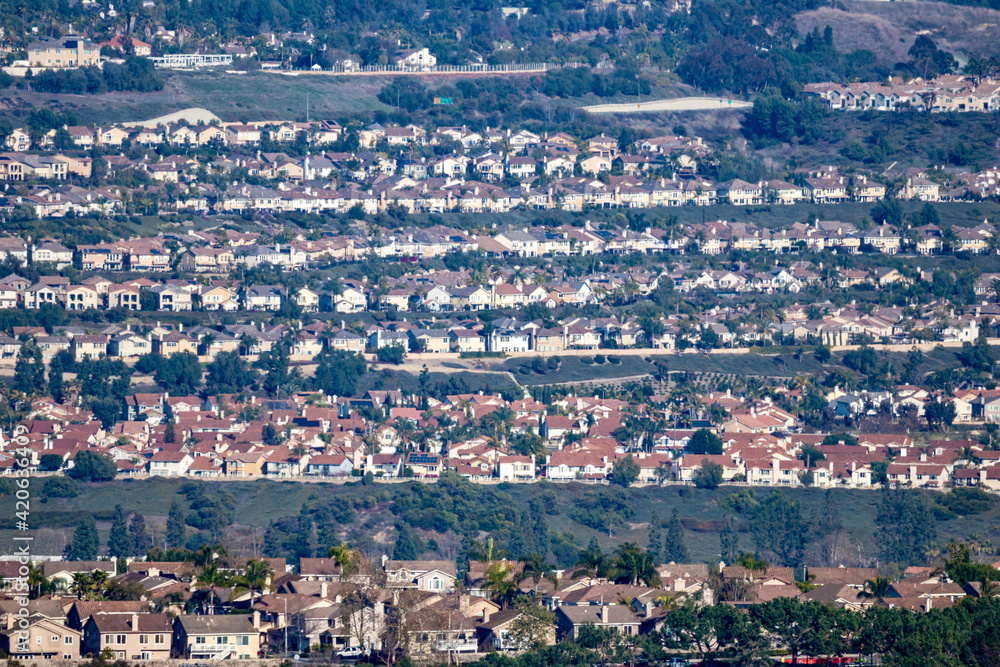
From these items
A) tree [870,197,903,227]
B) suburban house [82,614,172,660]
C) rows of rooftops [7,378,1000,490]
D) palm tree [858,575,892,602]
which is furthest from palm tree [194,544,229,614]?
tree [870,197,903,227]

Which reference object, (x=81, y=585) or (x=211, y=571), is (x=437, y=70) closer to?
(x=211, y=571)

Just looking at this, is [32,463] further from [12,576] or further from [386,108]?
[386,108]

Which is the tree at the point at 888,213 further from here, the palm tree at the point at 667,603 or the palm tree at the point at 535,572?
the palm tree at the point at 667,603

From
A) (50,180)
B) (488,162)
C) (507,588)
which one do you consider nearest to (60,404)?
(50,180)

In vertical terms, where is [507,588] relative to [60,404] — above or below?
above

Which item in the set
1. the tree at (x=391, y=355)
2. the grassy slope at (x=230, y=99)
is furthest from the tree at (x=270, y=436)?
the grassy slope at (x=230, y=99)

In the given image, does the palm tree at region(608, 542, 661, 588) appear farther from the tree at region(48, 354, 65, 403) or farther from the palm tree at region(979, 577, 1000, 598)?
the tree at region(48, 354, 65, 403)
